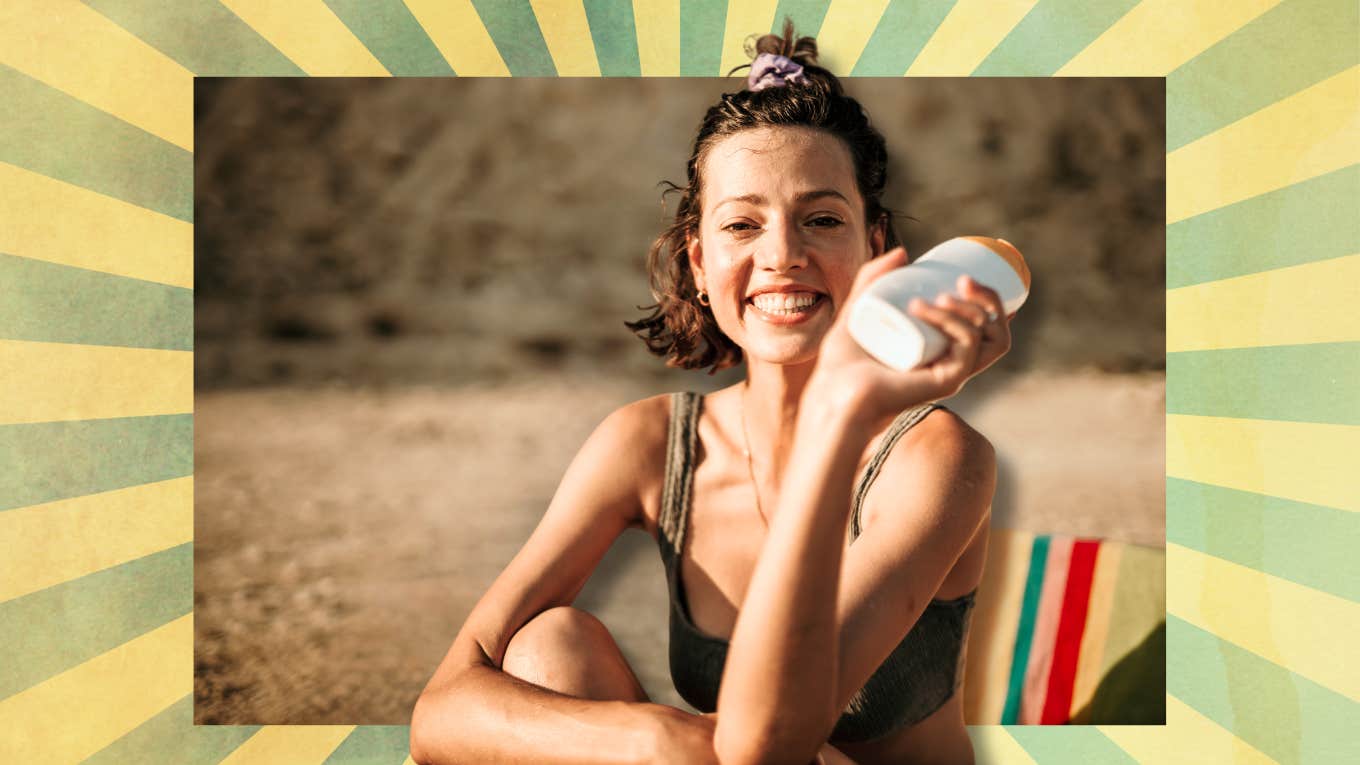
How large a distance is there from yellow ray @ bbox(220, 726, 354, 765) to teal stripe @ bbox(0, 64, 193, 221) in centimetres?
85

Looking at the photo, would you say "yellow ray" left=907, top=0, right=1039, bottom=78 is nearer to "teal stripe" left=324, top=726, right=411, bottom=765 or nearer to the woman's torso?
the woman's torso

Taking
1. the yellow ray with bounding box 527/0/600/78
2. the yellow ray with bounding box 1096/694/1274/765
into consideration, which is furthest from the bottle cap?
the yellow ray with bounding box 1096/694/1274/765

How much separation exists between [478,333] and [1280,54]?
1308 mm

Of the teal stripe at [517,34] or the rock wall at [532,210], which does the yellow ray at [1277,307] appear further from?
the teal stripe at [517,34]

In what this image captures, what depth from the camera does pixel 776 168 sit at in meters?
1.32

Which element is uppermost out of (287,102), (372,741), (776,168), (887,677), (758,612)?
(287,102)

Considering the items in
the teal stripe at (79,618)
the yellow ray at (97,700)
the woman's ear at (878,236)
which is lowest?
the yellow ray at (97,700)

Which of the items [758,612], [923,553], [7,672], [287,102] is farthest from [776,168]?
[7,672]

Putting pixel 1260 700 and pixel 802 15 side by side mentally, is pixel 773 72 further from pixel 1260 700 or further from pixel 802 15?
pixel 1260 700

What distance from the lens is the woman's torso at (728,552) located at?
135 cm

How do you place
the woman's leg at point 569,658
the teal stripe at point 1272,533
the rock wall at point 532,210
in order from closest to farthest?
the woman's leg at point 569,658, the teal stripe at point 1272,533, the rock wall at point 532,210

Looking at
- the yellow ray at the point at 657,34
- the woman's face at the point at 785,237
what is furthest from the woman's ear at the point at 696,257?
the yellow ray at the point at 657,34

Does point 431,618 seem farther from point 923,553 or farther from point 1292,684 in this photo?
point 1292,684

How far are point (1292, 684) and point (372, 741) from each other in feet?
4.69
